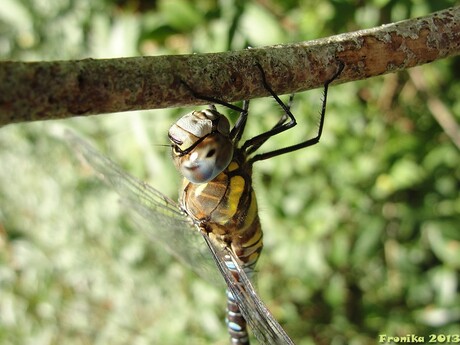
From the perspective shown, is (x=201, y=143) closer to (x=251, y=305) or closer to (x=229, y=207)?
(x=229, y=207)

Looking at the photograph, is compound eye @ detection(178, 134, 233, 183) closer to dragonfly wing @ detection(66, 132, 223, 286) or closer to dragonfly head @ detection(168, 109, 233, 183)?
dragonfly head @ detection(168, 109, 233, 183)

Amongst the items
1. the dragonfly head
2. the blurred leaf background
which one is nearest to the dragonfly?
the dragonfly head

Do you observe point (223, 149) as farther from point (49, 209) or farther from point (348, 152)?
point (49, 209)

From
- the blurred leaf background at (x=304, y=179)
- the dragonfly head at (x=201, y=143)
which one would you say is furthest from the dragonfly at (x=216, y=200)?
the blurred leaf background at (x=304, y=179)

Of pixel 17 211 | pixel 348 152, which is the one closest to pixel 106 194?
pixel 17 211

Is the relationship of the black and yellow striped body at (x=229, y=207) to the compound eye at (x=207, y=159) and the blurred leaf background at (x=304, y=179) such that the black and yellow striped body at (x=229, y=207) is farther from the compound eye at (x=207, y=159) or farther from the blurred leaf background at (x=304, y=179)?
the blurred leaf background at (x=304, y=179)

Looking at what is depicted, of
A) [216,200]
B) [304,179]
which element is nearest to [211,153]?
[216,200]
